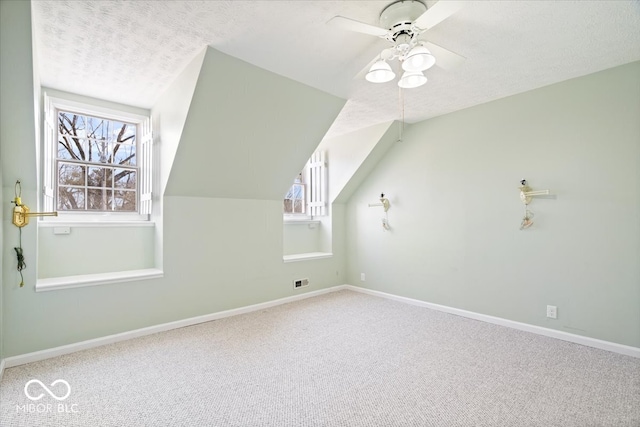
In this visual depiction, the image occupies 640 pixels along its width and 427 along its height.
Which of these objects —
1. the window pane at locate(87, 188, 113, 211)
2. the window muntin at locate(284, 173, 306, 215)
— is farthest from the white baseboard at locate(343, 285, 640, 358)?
the window pane at locate(87, 188, 113, 211)

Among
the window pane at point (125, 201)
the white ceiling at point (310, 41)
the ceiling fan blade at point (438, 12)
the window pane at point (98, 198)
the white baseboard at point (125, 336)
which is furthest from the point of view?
the window pane at point (125, 201)

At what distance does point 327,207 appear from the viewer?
197 inches

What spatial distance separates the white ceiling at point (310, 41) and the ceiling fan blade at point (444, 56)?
246 mm

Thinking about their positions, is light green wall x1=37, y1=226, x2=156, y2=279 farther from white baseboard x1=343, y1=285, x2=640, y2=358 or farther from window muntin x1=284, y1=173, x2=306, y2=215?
white baseboard x1=343, y1=285, x2=640, y2=358

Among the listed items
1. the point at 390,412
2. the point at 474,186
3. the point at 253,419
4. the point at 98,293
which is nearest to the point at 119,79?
the point at 98,293

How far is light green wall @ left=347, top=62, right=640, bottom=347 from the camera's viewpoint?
272cm

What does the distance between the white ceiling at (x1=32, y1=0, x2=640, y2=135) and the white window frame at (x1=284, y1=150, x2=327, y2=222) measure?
1929mm

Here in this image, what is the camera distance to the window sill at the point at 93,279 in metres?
2.68

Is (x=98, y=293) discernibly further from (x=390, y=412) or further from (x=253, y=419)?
(x=390, y=412)

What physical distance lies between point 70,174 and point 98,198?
1.12ft

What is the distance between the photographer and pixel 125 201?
3607 millimetres

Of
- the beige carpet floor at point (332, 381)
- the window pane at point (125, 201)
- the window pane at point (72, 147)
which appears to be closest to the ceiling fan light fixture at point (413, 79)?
the beige carpet floor at point (332, 381)

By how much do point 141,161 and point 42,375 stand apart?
7.35ft

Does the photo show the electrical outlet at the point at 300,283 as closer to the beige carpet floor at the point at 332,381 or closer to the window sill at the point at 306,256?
the window sill at the point at 306,256
